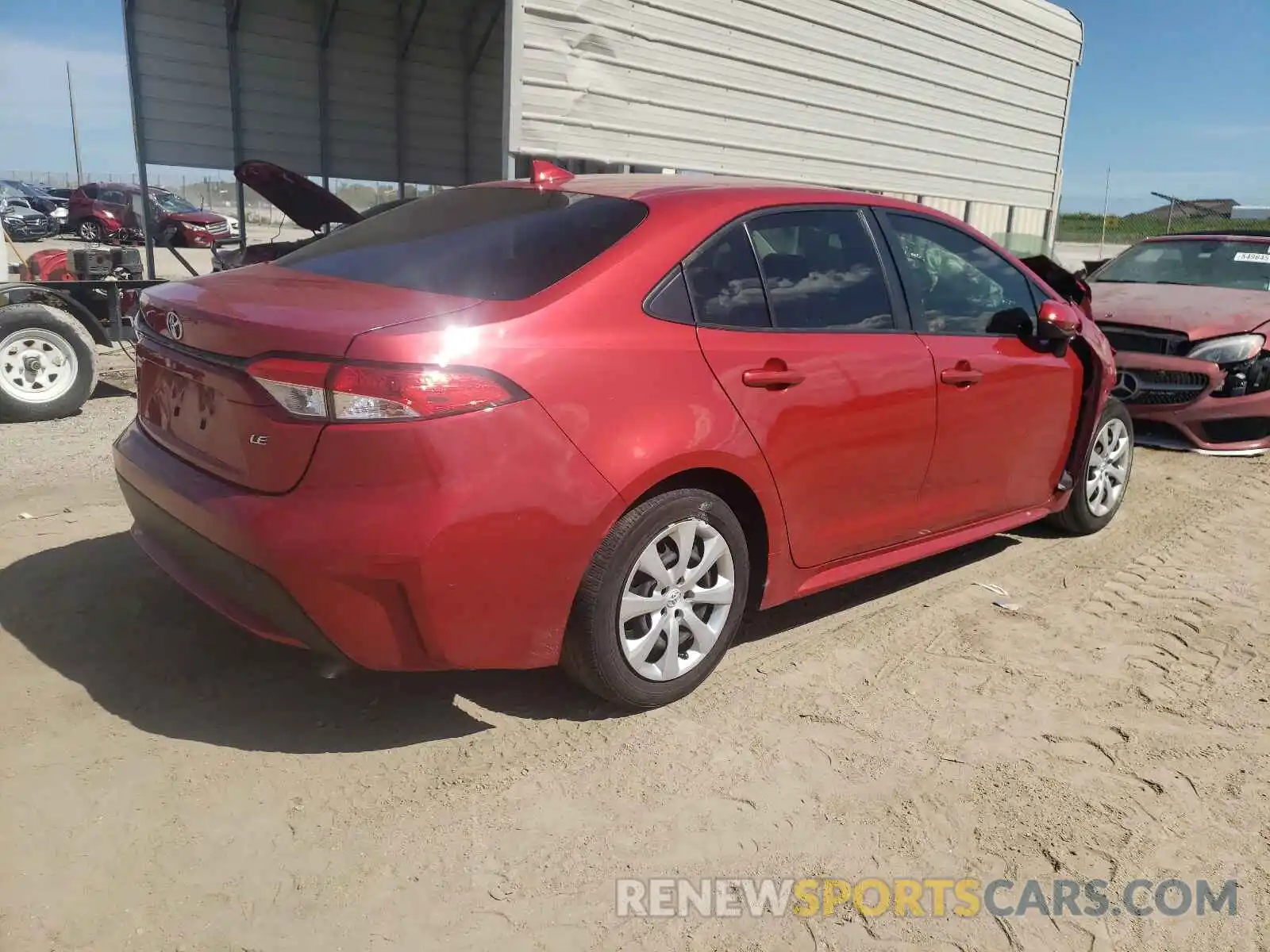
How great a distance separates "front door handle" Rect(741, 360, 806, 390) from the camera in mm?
3045

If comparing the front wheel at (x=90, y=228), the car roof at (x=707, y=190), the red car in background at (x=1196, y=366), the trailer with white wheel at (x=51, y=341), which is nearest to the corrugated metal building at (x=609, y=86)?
the trailer with white wheel at (x=51, y=341)

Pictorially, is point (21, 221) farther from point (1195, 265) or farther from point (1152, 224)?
point (1152, 224)

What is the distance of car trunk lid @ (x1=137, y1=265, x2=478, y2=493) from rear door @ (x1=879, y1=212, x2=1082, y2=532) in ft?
6.30

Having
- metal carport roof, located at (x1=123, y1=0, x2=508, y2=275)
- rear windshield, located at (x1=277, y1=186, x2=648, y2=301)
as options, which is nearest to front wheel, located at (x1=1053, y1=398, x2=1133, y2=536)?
rear windshield, located at (x1=277, y1=186, x2=648, y2=301)

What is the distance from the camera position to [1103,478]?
5.02 m

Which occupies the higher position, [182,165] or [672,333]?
[182,165]

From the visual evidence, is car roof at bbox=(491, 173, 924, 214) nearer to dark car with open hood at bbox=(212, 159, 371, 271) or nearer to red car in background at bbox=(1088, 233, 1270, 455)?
dark car with open hood at bbox=(212, 159, 371, 271)

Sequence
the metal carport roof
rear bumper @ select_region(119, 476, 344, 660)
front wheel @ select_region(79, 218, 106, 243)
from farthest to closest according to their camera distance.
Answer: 1. front wheel @ select_region(79, 218, 106, 243)
2. the metal carport roof
3. rear bumper @ select_region(119, 476, 344, 660)

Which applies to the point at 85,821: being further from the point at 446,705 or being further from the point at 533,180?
the point at 533,180

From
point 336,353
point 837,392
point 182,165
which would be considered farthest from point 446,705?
point 182,165

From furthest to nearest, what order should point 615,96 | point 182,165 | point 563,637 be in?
point 182,165 < point 615,96 < point 563,637

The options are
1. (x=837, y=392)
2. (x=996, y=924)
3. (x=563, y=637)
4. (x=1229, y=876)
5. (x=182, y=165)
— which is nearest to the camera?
(x=996, y=924)

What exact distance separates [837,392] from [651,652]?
3.45 ft

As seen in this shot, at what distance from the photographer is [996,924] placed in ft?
7.53
